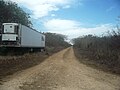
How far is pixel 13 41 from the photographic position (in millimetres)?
25641

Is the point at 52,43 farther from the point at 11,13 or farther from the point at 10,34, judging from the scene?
the point at 10,34

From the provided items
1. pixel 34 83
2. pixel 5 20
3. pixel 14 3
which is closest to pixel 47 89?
pixel 34 83

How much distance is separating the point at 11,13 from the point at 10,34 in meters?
15.4

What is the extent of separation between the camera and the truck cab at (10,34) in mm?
25569

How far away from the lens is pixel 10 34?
2573cm

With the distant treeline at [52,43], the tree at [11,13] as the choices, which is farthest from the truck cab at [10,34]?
the distant treeline at [52,43]

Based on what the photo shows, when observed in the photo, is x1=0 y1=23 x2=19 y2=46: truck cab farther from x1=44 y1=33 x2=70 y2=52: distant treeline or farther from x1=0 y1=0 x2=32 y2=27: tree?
x1=44 y1=33 x2=70 y2=52: distant treeline

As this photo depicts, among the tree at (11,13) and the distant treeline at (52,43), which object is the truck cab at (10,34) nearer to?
the tree at (11,13)

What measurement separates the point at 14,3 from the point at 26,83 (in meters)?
35.5

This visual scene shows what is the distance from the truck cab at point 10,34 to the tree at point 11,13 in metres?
12.0

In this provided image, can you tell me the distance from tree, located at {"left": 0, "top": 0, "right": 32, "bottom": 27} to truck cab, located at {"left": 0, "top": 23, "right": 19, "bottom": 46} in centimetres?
1197

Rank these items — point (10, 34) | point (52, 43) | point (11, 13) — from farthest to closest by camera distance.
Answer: point (52, 43), point (11, 13), point (10, 34)

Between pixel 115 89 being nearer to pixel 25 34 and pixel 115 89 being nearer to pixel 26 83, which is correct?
pixel 26 83

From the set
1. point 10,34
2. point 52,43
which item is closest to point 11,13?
point 10,34
